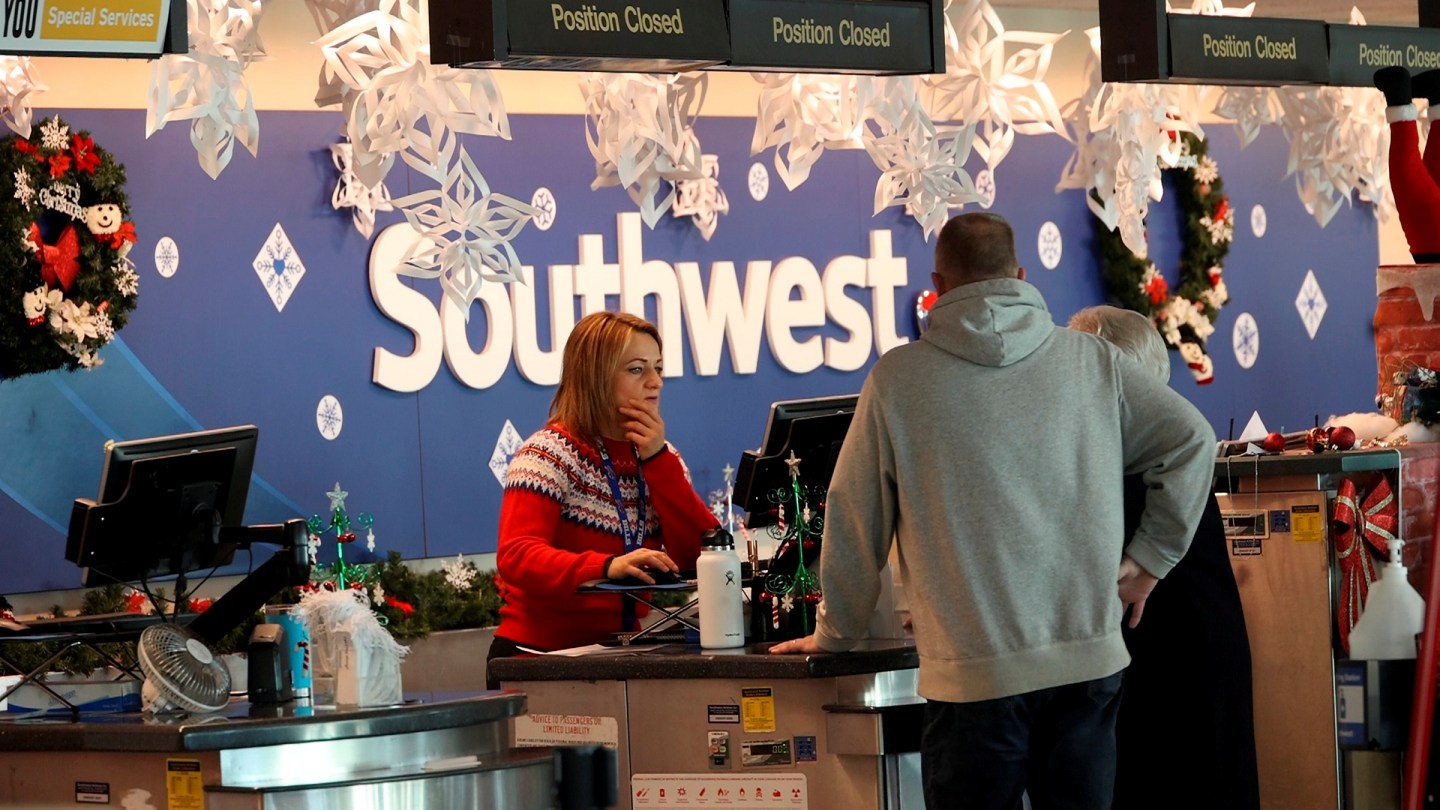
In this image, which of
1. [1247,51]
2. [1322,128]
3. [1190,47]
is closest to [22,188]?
[1190,47]

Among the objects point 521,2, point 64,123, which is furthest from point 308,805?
point 64,123

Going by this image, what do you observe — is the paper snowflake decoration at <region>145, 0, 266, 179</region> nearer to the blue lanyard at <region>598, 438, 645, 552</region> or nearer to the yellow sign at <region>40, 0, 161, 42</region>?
the yellow sign at <region>40, 0, 161, 42</region>

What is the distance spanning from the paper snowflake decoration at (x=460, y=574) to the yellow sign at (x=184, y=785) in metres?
4.09

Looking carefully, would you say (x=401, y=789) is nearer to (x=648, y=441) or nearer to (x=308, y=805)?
(x=308, y=805)

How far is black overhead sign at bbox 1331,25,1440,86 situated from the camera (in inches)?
254

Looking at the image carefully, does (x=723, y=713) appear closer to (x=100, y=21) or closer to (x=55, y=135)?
(x=100, y=21)

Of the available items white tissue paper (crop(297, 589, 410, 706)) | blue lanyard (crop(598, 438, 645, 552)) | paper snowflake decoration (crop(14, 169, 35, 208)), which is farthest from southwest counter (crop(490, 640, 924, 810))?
paper snowflake decoration (crop(14, 169, 35, 208))

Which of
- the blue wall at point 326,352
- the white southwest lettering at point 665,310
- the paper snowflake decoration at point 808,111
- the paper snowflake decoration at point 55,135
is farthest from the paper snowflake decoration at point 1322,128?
the paper snowflake decoration at point 55,135

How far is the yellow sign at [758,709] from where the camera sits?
431cm

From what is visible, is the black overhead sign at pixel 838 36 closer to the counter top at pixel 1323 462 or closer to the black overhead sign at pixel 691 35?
the black overhead sign at pixel 691 35

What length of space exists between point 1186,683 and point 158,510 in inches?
96.1

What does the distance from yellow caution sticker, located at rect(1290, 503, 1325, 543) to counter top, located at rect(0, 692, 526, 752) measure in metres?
2.76

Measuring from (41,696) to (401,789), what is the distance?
1.00 meters

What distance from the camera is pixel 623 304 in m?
8.50
